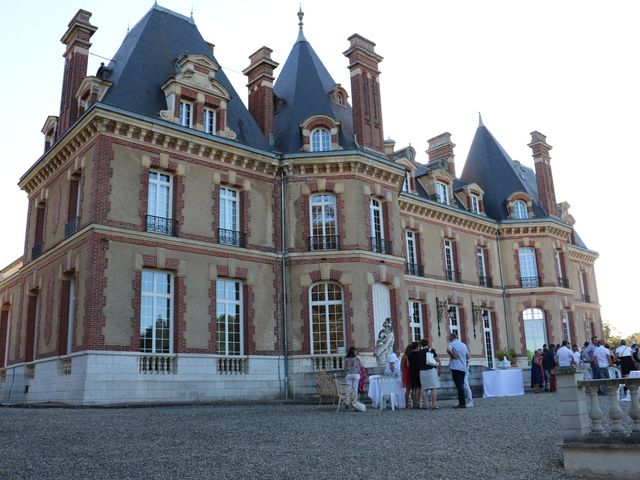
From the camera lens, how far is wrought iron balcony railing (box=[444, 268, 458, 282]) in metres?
27.8

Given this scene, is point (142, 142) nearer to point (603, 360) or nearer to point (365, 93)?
point (365, 93)

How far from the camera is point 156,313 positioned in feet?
55.3

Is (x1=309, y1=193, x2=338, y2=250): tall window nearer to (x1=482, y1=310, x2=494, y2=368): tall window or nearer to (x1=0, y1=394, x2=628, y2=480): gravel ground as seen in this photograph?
(x1=0, y1=394, x2=628, y2=480): gravel ground

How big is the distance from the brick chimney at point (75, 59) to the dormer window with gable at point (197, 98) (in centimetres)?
292

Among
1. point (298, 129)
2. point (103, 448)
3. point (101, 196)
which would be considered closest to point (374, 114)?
point (298, 129)

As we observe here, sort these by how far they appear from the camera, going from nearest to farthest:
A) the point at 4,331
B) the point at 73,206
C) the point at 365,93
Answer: the point at 73,206 < the point at 365,93 < the point at 4,331

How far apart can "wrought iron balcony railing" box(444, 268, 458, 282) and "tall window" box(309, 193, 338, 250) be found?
30.6 feet

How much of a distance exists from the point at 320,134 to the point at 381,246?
452 centimetres

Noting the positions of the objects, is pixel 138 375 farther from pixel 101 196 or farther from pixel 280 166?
pixel 280 166

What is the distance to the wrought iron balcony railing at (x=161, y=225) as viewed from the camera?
17.2 metres

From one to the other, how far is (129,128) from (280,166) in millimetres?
5482

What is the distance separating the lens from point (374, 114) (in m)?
21.9

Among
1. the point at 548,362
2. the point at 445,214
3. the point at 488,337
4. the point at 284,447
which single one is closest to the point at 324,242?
the point at 548,362

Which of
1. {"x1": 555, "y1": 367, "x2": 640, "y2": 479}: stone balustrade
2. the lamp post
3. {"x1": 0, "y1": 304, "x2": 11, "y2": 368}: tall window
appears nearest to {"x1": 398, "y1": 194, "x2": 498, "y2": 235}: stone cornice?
the lamp post
